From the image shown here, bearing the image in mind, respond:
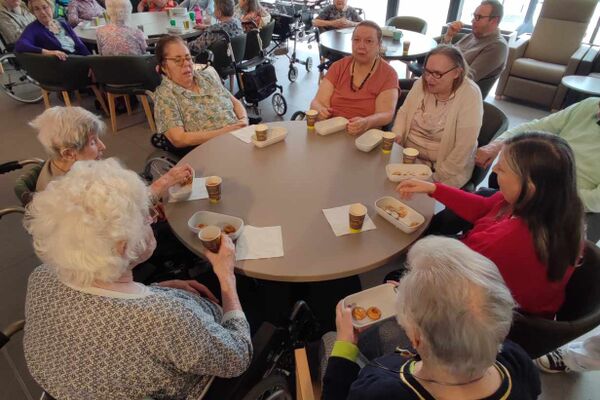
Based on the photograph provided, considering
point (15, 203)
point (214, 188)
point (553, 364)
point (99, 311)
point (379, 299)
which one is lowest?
point (553, 364)

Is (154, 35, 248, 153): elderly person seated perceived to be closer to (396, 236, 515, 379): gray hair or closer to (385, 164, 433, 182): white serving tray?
(385, 164, 433, 182): white serving tray

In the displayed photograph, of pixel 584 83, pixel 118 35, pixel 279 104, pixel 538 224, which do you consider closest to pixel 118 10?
pixel 118 35

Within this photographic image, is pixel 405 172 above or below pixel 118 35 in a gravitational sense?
below

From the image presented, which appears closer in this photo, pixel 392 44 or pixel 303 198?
pixel 303 198

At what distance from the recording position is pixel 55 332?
85 cm

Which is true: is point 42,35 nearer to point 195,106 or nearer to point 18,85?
point 18,85

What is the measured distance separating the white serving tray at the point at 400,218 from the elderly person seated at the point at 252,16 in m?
3.48

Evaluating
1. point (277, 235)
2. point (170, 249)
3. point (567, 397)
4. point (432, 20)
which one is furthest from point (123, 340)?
point (432, 20)

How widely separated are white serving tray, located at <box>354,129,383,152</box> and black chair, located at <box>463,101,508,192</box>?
595 millimetres

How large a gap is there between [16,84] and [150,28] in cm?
197

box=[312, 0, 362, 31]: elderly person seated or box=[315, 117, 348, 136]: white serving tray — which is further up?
box=[312, 0, 362, 31]: elderly person seated

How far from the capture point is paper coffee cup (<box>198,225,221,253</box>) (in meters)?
1.25

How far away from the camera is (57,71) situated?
11.3 ft

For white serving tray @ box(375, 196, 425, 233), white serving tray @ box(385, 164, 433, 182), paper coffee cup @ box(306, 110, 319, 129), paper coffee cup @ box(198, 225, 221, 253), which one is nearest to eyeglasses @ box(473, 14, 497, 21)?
paper coffee cup @ box(306, 110, 319, 129)
